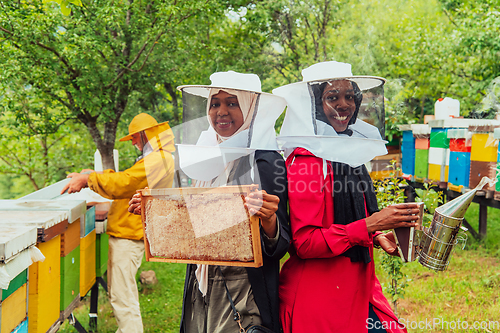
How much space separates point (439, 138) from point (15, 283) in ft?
18.9

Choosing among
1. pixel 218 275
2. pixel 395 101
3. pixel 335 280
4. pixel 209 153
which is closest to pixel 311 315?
pixel 335 280

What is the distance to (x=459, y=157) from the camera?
5.16m

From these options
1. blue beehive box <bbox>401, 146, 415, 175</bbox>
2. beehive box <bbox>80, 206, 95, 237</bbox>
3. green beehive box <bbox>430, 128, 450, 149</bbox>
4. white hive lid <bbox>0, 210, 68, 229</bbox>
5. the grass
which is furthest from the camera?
blue beehive box <bbox>401, 146, 415, 175</bbox>

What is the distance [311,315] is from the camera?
1681mm

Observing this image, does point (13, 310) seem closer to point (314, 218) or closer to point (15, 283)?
point (15, 283)

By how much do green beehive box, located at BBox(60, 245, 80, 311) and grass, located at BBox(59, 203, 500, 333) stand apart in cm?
131

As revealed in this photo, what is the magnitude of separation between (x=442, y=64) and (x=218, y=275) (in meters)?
10.5

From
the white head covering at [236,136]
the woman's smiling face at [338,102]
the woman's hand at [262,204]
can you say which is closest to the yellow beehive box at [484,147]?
the woman's smiling face at [338,102]

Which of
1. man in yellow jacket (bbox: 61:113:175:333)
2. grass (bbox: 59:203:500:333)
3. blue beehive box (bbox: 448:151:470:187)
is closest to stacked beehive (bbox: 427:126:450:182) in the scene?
blue beehive box (bbox: 448:151:470:187)

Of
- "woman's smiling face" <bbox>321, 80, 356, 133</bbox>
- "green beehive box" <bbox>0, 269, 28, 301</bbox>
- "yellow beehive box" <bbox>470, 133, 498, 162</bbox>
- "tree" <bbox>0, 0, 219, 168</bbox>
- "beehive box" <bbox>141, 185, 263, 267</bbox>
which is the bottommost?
"green beehive box" <bbox>0, 269, 28, 301</bbox>

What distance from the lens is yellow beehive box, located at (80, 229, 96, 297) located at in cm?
310

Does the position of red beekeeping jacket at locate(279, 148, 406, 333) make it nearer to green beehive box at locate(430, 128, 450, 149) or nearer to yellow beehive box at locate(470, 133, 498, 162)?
yellow beehive box at locate(470, 133, 498, 162)

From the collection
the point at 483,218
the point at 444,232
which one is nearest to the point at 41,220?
the point at 444,232

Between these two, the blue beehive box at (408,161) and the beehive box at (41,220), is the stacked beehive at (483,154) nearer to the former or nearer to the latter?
the blue beehive box at (408,161)
